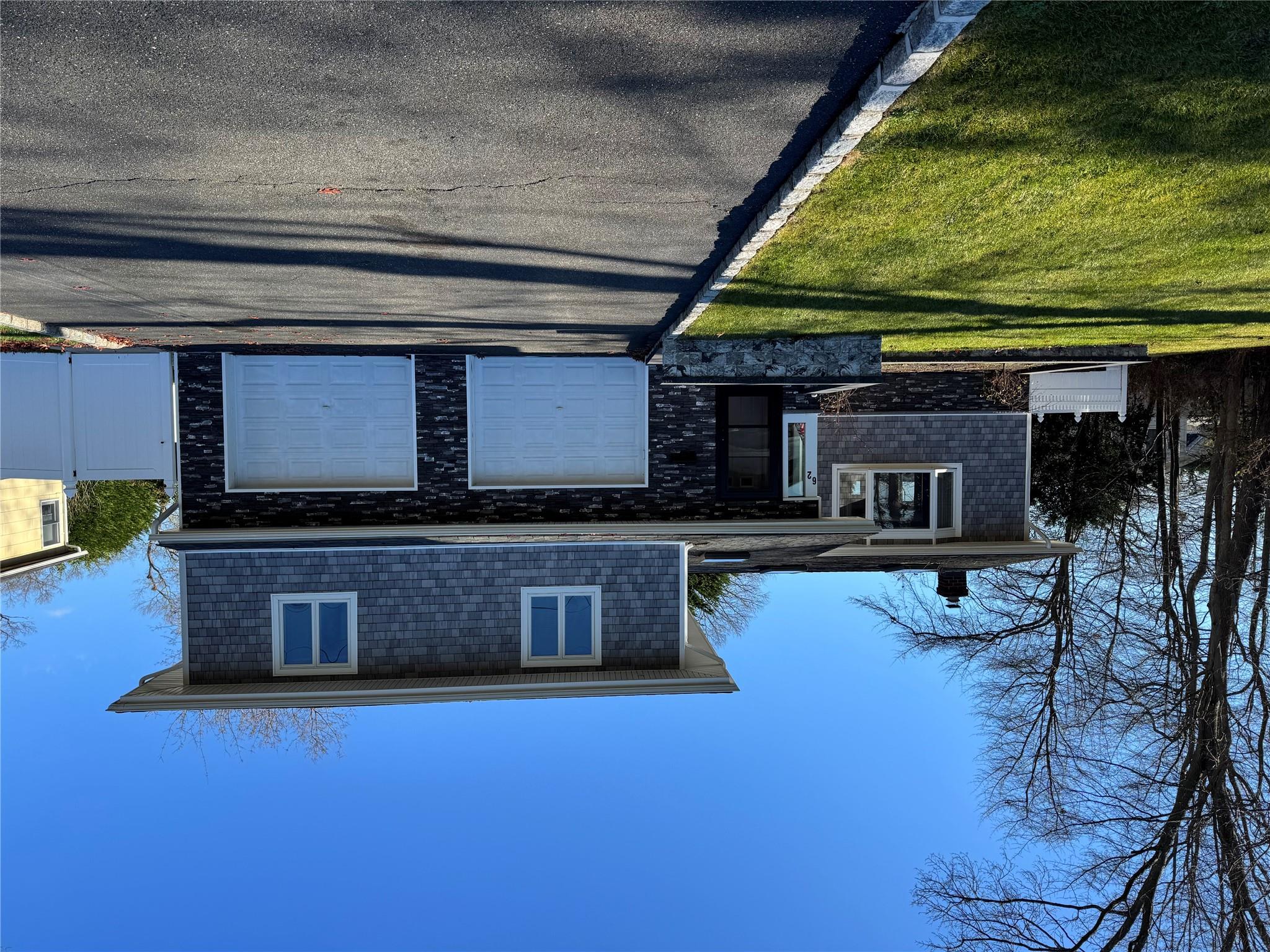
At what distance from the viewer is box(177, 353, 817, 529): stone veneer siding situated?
11.2m

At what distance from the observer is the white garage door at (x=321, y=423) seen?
1131 centimetres

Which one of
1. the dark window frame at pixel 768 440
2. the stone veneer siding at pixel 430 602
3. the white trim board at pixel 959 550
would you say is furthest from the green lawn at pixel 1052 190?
the white trim board at pixel 959 550

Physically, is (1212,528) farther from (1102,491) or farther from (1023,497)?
(1023,497)

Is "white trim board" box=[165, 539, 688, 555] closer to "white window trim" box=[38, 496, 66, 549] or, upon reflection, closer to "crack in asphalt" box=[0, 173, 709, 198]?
"crack in asphalt" box=[0, 173, 709, 198]

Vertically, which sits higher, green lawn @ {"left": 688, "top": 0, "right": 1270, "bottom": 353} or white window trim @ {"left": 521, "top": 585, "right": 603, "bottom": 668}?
green lawn @ {"left": 688, "top": 0, "right": 1270, "bottom": 353}

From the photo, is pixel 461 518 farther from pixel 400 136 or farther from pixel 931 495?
pixel 931 495

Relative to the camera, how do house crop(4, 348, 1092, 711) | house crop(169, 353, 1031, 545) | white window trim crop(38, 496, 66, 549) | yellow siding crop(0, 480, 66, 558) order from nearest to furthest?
house crop(4, 348, 1092, 711) < house crop(169, 353, 1031, 545) < yellow siding crop(0, 480, 66, 558) < white window trim crop(38, 496, 66, 549)

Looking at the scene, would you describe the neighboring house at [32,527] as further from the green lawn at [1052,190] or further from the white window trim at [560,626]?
the green lawn at [1052,190]

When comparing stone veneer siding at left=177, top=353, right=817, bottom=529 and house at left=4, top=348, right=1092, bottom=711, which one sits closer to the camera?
house at left=4, top=348, right=1092, bottom=711

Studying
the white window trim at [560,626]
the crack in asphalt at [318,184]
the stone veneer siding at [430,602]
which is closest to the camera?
the crack in asphalt at [318,184]

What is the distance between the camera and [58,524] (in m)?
15.8

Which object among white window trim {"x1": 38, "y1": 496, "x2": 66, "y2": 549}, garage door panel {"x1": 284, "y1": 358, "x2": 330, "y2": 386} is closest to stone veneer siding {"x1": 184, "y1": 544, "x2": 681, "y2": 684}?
garage door panel {"x1": 284, "y1": 358, "x2": 330, "y2": 386}

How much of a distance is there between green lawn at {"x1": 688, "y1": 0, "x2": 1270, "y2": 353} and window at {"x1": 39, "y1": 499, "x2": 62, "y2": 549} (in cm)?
1597

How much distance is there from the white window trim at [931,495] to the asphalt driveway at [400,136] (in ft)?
27.6
